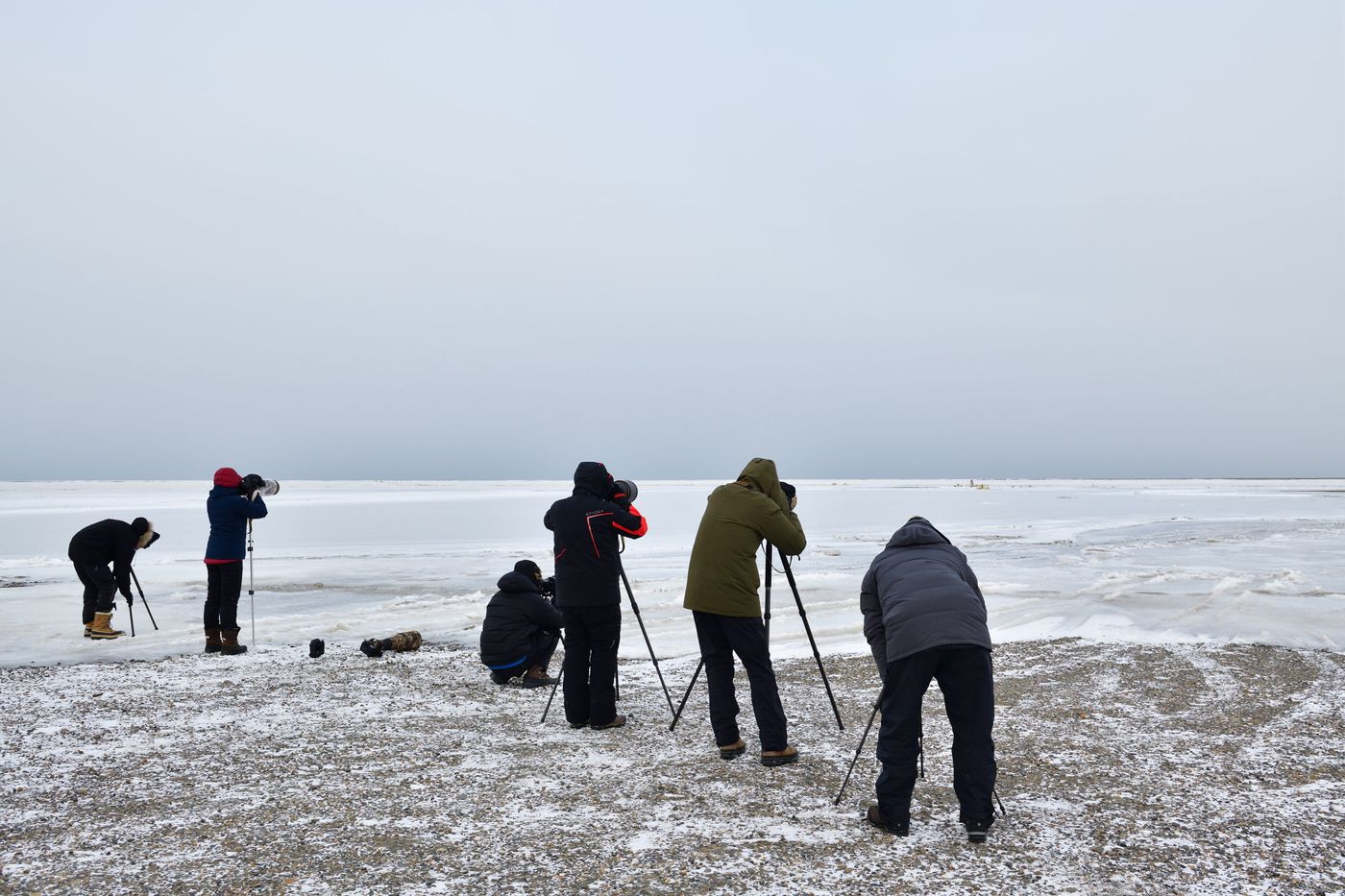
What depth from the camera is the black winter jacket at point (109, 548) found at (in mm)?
10094

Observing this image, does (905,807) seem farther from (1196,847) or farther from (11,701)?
(11,701)

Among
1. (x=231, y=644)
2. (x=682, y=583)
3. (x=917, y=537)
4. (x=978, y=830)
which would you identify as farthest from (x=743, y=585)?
(x=682, y=583)

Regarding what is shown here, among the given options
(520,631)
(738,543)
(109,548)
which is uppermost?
(738,543)

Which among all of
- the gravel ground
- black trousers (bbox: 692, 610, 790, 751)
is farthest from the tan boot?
black trousers (bbox: 692, 610, 790, 751)

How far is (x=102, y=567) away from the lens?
1021cm

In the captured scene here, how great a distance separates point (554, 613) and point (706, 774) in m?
3.05

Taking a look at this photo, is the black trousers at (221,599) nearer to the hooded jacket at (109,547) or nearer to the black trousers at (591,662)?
the hooded jacket at (109,547)

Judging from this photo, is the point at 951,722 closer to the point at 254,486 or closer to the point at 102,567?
the point at 254,486

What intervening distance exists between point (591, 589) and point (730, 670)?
1.21 m

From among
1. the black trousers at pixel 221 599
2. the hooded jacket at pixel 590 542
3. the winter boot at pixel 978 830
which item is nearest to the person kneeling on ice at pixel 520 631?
the hooded jacket at pixel 590 542

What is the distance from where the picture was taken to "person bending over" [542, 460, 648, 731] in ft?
21.1

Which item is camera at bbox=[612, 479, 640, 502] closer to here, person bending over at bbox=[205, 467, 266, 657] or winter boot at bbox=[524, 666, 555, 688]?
A: winter boot at bbox=[524, 666, 555, 688]

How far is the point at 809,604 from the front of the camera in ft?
41.6

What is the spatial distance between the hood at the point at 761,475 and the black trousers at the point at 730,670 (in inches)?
32.7
